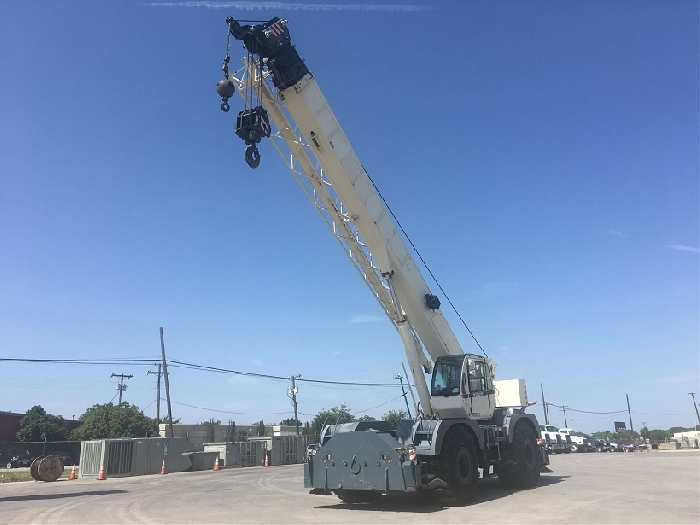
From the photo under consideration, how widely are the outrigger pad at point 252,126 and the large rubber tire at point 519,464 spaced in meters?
10.3

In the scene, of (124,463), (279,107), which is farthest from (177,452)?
(279,107)

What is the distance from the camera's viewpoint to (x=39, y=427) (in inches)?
2295

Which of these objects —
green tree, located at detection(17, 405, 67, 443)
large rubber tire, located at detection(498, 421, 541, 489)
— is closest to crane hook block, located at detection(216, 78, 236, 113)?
large rubber tire, located at detection(498, 421, 541, 489)

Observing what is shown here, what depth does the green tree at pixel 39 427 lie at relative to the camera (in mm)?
57594

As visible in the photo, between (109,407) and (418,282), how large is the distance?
56.2 meters

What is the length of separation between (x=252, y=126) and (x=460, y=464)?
339 inches

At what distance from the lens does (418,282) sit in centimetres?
1488

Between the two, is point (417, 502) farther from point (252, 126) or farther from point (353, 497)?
point (252, 126)

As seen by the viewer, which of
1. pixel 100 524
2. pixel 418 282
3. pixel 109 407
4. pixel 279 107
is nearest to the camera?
pixel 100 524

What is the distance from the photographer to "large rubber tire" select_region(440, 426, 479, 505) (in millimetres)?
11828

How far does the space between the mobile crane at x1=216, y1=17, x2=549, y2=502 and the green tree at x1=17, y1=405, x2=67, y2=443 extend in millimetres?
56405

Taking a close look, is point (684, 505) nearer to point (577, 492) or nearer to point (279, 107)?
point (577, 492)

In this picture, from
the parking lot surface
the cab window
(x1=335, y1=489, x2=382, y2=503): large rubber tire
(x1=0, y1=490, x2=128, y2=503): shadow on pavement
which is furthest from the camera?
(x1=0, y1=490, x2=128, y2=503): shadow on pavement

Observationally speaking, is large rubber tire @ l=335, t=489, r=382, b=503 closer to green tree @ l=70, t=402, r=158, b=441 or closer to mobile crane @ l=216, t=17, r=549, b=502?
mobile crane @ l=216, t=17, r=549, b=502
